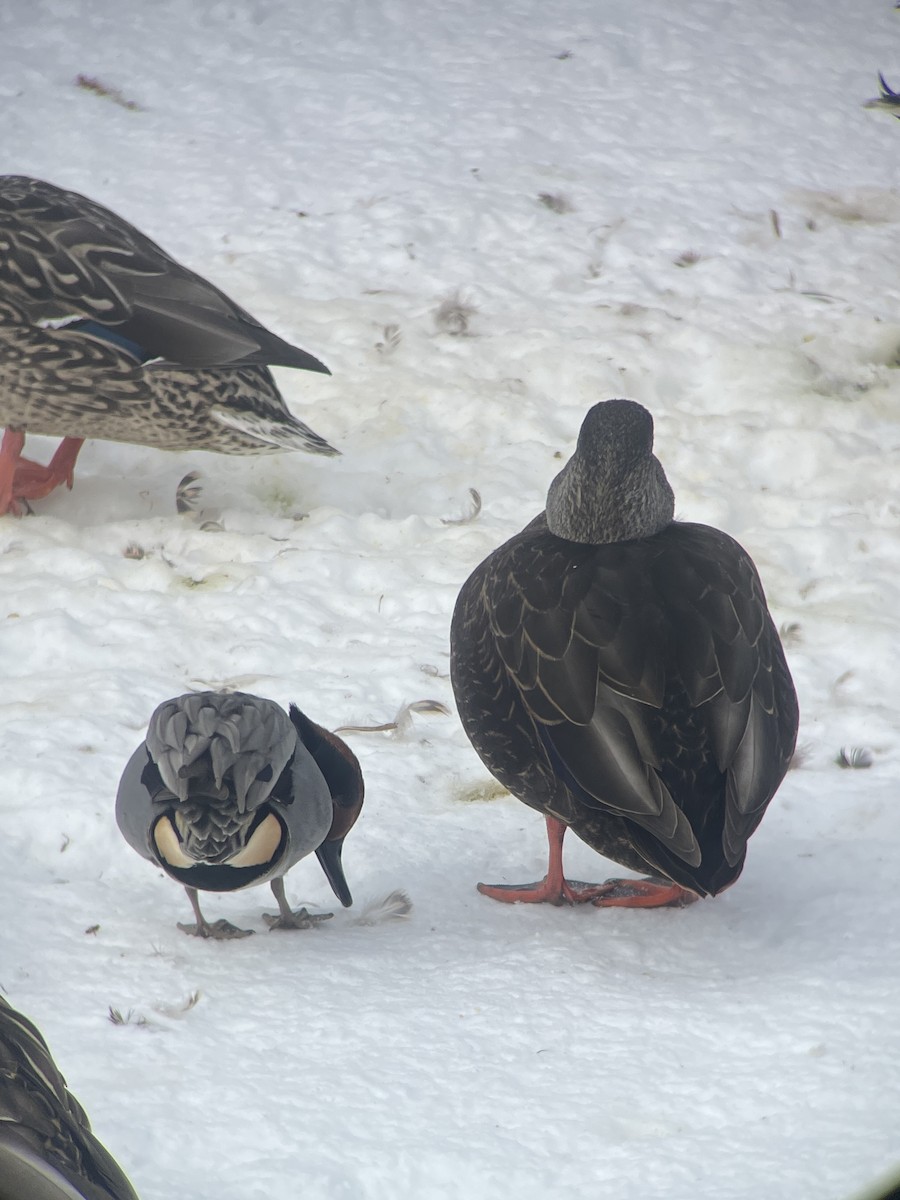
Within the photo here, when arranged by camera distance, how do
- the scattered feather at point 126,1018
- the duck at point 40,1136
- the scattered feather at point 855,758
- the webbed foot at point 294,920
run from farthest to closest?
the scattered feather at point 855,758 → the webbed foot at point 294,920 → the scattered feather at point 126,1018 → the duck at point 40,1136

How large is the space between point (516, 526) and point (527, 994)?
8.14ft

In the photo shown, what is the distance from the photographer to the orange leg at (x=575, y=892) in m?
3.54

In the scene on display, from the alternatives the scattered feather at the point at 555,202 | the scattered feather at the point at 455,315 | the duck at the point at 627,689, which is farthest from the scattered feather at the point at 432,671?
the scattered feather at the point at 555,202

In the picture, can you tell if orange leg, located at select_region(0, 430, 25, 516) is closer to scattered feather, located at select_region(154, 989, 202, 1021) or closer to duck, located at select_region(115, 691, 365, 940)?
duck, located at select_region(115, 691, 365, 940)

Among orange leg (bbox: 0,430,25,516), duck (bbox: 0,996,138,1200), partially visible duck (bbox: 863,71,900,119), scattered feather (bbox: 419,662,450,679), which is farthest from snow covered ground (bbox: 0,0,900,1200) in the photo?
duck (bbox: 0,996,138,1200)

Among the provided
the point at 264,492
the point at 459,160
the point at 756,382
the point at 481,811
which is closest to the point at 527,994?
the point at 481,811

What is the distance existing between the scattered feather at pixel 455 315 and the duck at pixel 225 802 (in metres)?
3.25

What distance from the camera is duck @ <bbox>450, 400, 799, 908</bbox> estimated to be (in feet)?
10.1

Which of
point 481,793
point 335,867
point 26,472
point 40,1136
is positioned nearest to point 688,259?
point 26,472

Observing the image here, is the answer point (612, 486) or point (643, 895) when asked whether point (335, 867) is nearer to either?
point (643, 895)

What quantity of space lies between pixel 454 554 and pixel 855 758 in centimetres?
171

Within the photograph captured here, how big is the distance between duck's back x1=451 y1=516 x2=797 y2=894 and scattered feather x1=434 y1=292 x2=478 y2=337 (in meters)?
3.01

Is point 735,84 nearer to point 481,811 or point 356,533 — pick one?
point 356,533

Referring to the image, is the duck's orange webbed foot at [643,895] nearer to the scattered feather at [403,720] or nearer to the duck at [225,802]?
the duck at [225,802]
